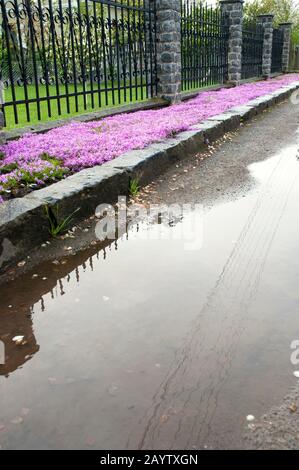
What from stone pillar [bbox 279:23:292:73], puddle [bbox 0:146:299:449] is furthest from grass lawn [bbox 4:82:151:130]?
stone pillar [bbox 279:23:292:73]

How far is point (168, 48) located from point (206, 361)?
9.26 meters

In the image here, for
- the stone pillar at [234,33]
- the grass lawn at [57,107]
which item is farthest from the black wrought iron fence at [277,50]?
the grass lawn at [57,107]

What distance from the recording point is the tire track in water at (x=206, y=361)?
173 cm

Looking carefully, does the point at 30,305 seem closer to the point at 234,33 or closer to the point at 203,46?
the point at 203,46

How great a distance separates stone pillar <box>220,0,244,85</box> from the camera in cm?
1463

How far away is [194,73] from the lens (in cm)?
1284

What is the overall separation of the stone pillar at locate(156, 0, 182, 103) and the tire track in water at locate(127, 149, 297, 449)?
768cm

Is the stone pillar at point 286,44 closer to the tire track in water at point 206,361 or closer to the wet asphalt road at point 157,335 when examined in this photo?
the wet asphalt road at point 157,335

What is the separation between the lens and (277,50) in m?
22.8

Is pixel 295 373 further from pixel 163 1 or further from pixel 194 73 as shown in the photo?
pixel 194 73

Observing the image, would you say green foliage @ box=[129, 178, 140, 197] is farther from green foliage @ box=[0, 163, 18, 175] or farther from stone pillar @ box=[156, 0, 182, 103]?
stone pillar @ box=[156, 0, 182, 103]

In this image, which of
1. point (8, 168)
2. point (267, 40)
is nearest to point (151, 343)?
point (8, 168)

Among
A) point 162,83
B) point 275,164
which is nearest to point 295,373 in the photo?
point 275,164
